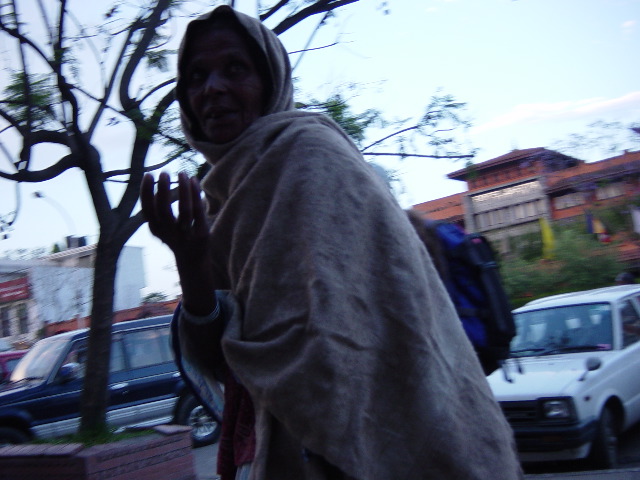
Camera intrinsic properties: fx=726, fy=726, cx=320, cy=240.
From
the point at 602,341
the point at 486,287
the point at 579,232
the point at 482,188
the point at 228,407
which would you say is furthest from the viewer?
the point at 482,188

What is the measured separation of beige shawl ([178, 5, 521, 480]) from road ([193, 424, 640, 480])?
4.85 metres

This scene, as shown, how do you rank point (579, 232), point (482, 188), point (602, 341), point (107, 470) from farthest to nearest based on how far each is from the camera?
point (482, 188) < point (579, 232) < point (602, 341) < point (107, 470)

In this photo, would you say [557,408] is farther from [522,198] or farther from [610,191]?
[522,198]

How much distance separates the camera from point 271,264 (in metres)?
1.25

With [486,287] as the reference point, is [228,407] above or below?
below

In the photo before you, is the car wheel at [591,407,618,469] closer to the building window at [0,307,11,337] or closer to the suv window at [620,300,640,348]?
the suv window at [620,300,640,348]

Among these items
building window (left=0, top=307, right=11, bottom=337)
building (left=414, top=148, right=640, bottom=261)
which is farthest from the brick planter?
building window (left=0, top=307, right=11, bottom=337)

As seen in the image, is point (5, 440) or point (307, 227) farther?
point (5, 440)

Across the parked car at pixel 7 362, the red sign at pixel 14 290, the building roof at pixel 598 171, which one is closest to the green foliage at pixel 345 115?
the parked car at pixel 7 362

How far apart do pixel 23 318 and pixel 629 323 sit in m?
36.4

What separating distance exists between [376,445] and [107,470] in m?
4.62

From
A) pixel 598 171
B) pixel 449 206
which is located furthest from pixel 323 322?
pixel 449 206

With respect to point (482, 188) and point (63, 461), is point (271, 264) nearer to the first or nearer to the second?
point (63, 461)

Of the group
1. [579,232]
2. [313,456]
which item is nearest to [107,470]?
[313,456]
